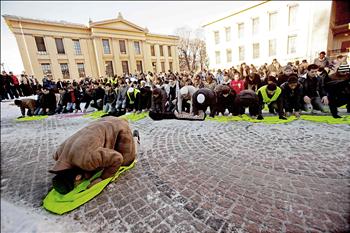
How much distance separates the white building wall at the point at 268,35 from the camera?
53.6ft

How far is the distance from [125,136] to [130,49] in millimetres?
31632

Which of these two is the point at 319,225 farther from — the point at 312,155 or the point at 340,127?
the point at 340,127

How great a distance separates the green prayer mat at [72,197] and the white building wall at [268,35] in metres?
18.2

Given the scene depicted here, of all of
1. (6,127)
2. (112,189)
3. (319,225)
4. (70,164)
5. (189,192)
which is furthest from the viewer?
(112,189)

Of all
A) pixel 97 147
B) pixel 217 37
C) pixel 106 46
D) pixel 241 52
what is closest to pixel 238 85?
pixel 97 147

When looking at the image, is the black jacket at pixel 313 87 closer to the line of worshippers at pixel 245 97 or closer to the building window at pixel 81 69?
the line of worshippers at pixel 245 97

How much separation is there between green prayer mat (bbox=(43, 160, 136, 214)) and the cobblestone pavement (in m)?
0.07

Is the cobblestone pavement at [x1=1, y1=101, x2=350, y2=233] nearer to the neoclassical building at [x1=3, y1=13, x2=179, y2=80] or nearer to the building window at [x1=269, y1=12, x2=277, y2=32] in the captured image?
the neoclassical building at [x1=3, y1=13, x2=179, y2=80]

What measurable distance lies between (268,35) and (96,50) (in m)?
24.9

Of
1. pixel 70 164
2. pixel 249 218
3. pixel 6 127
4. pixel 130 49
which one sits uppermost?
pixel 130 49

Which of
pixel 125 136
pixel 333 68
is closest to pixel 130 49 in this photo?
pixel 333 68

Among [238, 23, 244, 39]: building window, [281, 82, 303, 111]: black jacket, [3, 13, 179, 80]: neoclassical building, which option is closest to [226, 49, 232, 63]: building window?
[238, 23, 244, 39]: building window

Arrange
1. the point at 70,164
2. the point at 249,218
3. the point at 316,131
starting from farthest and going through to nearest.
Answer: the point at 316,131 → the point at 70,164 → the point at 249,218

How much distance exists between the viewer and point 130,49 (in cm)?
3130
